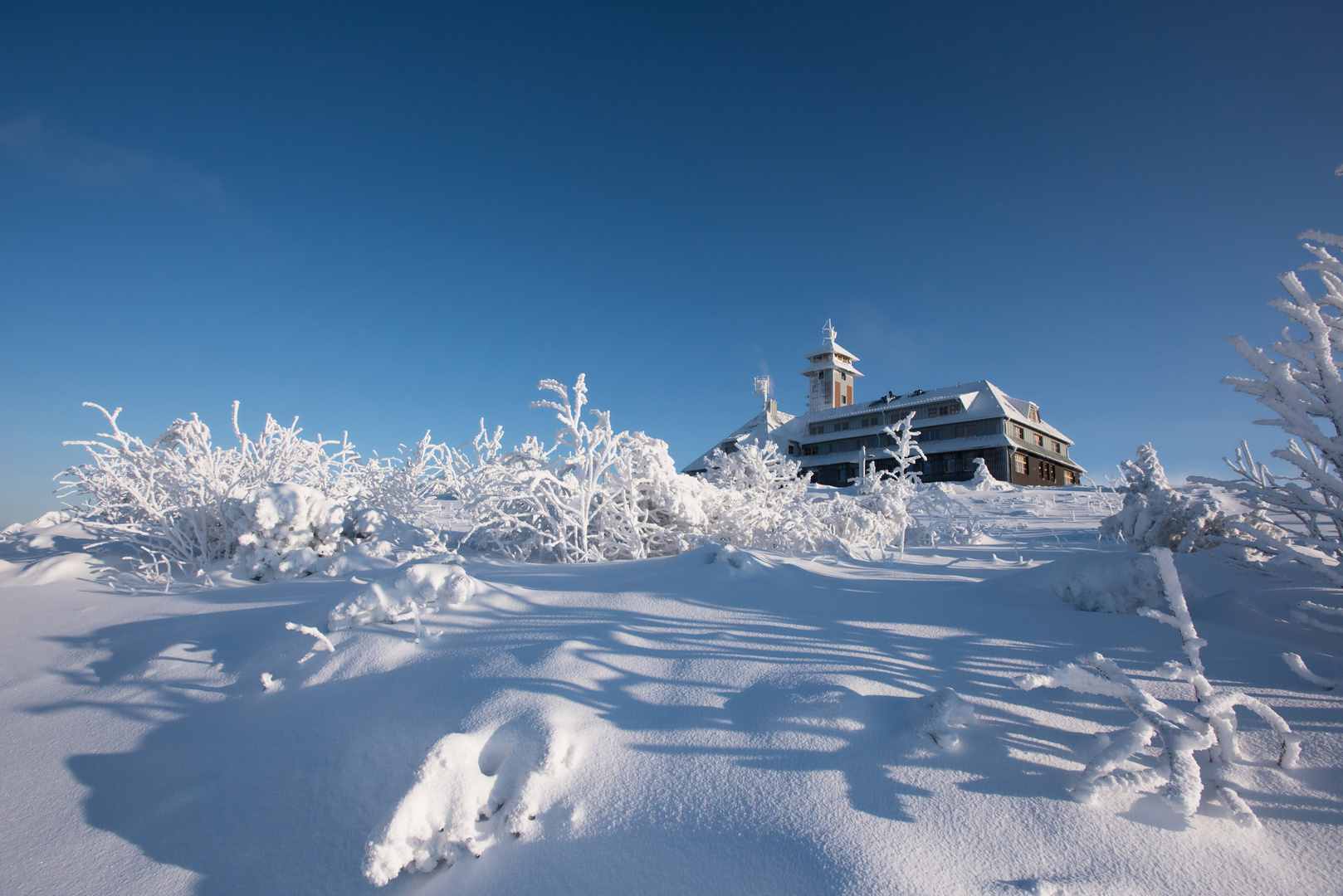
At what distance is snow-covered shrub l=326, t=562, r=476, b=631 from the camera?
3.07 m

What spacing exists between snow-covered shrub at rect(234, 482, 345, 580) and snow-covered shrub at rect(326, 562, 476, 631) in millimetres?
2991

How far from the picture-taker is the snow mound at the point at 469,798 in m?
1.68

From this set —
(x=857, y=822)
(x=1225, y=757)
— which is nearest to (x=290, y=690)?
(x=857, y=822)

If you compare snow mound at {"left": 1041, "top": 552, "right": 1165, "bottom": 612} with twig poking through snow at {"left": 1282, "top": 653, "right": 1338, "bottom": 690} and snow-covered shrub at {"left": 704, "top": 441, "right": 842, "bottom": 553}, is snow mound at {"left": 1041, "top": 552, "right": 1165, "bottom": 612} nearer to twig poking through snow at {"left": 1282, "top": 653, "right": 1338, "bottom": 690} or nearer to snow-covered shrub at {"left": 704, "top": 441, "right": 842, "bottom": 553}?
twig poking through snow at {"left": 1282, "top": 653, "right": 1338, "bottom": 690}

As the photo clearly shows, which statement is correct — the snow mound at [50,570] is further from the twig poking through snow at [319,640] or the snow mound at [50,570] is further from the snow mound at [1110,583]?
the snow mound at [1110,583]

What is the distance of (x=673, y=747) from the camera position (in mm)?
1937

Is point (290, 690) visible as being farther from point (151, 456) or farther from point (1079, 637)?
point (151, 456)

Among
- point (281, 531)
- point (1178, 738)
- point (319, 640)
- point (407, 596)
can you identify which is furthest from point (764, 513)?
point (1178, 738)

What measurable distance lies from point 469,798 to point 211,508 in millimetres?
6356

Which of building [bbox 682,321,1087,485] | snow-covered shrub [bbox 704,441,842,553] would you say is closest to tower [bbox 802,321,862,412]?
building [bbox 682,321,1087,485]

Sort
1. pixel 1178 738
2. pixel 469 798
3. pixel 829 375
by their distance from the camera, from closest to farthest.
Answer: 1. pixel 1178 738
2. pixel 469 798
3. pixel 829 375

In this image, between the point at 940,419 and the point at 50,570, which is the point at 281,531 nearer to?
the point at 50,570

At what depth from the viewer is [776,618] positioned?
9.47 ft

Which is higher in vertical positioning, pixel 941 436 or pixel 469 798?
pixel 941 436
